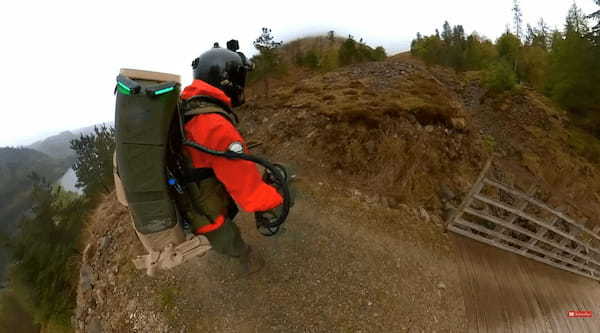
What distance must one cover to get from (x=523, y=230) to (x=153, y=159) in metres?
6.58

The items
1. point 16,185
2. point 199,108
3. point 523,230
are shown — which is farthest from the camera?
point 16,185

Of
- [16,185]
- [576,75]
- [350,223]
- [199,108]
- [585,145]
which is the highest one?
[576,75]

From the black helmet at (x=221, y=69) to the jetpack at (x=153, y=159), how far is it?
1.81ft

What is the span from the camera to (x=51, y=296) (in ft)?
26.9

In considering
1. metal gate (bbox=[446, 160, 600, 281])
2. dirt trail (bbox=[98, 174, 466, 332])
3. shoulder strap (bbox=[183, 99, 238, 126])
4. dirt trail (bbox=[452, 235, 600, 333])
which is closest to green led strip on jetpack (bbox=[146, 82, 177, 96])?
shoulder strap (bbox=[183, 99, 238, 126])

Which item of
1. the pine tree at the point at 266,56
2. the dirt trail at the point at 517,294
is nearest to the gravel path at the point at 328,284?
the dirt trail at the point at 517,294

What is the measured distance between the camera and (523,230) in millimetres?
4977

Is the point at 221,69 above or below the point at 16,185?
above

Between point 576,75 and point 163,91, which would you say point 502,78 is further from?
point 163,91

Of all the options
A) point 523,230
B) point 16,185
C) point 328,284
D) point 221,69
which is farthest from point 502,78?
→ point 16,185

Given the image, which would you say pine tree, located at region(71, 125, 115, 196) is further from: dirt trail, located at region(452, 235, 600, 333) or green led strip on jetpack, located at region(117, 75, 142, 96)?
dirt trail, located at region(452, 235, 600, 333)

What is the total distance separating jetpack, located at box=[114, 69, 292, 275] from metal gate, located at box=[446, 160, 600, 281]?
14.4 feet

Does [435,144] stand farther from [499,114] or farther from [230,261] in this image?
[499,114]

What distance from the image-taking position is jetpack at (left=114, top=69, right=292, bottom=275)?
1850 millimetres
